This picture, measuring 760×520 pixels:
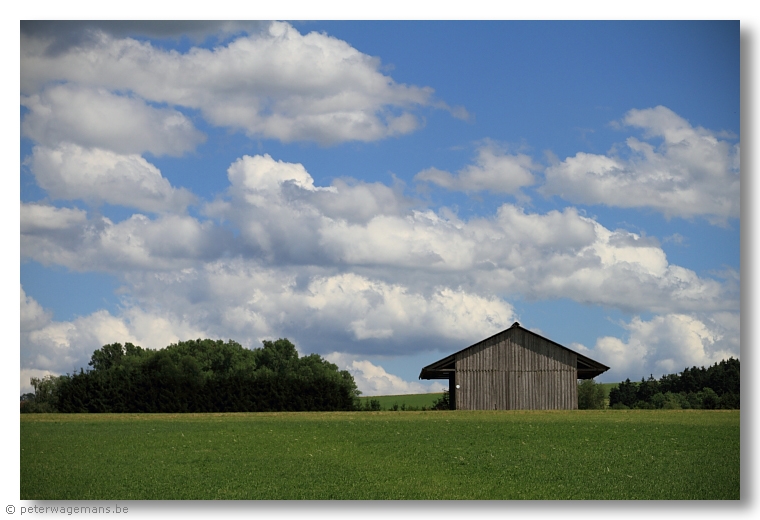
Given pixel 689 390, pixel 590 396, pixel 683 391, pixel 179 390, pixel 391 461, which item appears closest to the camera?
pixel 391 461

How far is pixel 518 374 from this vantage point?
36.9 metres

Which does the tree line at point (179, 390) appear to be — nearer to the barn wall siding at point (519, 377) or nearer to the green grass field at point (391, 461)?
the barn wall siding at point (519, 377)

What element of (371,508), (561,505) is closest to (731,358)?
(561,505)

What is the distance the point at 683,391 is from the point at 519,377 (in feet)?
28.9

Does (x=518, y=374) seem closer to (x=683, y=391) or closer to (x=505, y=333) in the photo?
(x=505, y=333)

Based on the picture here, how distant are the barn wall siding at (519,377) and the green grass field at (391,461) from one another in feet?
35.6

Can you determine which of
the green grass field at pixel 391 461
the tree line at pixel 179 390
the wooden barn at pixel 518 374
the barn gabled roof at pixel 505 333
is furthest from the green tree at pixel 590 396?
the green grass field at pixel 391 461

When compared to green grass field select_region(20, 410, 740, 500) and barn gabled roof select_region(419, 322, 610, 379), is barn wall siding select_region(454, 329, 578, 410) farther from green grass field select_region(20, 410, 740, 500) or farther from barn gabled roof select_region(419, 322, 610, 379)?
green grass field select_region(20, 410, 740, 500)

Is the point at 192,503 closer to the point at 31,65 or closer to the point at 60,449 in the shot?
the point at 60,449

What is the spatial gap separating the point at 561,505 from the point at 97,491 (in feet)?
25.5

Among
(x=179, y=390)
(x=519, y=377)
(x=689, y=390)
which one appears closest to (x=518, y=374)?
(x=519, y=377)

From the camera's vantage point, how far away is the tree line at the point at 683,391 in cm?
1722

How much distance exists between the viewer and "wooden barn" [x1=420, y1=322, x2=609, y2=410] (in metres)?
36.7

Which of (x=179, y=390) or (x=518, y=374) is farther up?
(x=518, y=374)
